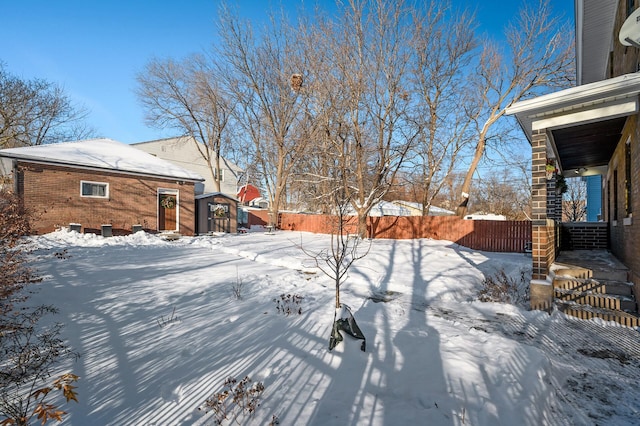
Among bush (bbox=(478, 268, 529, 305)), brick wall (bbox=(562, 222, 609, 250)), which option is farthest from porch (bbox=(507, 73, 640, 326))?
brick wall (bbox=(562, 222, 609, 250))

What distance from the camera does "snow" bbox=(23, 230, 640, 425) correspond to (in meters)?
2.39

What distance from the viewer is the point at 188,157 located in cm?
2778

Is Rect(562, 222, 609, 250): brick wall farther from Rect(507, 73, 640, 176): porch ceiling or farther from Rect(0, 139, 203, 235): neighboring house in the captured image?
Rect(0, 139, 203, 235): neighboring house

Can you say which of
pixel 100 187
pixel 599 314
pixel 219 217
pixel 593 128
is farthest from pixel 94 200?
pixel 593 128

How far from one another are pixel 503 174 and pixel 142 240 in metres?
33.4

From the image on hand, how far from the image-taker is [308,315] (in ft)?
14.8

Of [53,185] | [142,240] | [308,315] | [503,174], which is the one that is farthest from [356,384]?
[503,174]

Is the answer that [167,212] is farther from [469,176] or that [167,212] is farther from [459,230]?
[469,176]

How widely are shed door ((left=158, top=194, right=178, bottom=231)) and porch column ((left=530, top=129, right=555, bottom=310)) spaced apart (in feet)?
51.6

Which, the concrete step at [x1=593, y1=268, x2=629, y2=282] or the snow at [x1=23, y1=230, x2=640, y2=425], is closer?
the snow at [x1=23, y1=230, x2=640, y2=425]

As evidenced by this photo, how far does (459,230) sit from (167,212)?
1503cm

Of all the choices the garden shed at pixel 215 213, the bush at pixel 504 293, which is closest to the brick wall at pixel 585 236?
the bush at pixel 504 293

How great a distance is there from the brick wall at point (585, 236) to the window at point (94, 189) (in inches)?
715

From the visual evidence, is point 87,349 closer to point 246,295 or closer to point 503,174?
point 246,295
